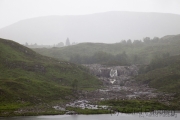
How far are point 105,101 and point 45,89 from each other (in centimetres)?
3006

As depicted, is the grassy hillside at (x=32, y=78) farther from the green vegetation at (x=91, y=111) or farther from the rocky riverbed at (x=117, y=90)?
the green vegetation at (x=91, y=111)

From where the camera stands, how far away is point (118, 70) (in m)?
181

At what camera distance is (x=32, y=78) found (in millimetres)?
129500

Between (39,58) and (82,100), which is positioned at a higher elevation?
(39,58)

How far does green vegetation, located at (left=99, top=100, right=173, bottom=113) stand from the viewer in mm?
88312

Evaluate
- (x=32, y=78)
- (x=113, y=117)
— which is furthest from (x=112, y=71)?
(x=113, y=117)

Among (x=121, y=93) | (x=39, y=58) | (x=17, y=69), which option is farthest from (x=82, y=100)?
(x=39, y=58)

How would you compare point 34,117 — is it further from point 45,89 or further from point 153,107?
point 153,107

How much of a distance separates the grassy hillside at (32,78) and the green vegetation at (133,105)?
22.9 meters

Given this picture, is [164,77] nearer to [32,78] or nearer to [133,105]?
[133,105]

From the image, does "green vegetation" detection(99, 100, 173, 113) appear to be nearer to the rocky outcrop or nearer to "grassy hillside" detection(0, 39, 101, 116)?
"grassy hillside" detection(0, 39, 101, 116)

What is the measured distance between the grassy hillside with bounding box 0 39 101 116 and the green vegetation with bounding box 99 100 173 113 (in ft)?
75.2

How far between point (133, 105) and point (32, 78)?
61.9 metres

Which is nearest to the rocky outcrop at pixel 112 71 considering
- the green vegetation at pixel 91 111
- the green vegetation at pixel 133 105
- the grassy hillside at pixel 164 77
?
the grassy hillside at pixel 164 77
